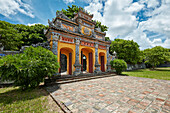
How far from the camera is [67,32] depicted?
28.1 ft

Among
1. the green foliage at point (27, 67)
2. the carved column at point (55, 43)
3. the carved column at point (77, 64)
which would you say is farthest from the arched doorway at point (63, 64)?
the green foliage at point (27, 67)

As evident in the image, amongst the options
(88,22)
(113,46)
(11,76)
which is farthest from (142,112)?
(113,46)

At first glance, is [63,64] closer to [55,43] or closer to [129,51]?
[55,43]

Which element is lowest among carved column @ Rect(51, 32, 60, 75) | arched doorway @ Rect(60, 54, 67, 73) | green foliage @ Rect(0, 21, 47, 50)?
arched doorway @ Rect(60, 54, 67, 73)

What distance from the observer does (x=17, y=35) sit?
40.5 feet

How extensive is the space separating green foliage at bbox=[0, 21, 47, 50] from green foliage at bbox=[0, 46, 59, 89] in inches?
408

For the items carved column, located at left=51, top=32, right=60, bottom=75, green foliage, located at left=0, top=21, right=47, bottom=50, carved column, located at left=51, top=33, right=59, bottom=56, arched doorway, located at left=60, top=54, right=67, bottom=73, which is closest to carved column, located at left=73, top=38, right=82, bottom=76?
carved column, located at left=51, top=32, right=60, bottom=75

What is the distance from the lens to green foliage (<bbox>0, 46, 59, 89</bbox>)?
4172mm

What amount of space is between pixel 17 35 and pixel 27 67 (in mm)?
11926

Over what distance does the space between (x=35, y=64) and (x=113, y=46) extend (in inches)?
876

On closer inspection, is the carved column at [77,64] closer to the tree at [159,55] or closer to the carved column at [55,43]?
the carved column at [55,43]

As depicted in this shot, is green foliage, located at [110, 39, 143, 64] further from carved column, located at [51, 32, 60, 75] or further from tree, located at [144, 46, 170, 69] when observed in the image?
carved column, located at [51, 32, 60, 75]

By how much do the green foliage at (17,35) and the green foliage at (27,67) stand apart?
10363 mm

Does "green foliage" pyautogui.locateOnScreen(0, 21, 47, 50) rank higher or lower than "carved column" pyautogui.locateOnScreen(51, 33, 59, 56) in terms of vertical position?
higher
